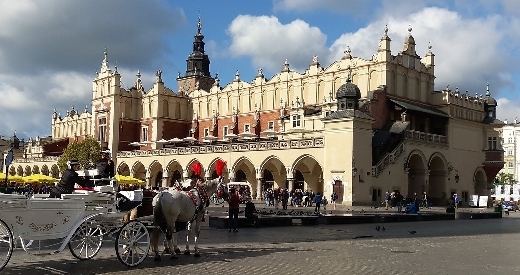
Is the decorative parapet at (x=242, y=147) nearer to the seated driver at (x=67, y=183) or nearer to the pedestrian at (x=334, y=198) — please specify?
the pedestrian at (x=334, y=198)

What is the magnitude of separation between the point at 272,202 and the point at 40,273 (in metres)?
32.6

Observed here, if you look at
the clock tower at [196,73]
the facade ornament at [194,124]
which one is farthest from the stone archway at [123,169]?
the clock tower at [196,73]

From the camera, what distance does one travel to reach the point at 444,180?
2025 inches

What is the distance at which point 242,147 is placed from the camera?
50438mm

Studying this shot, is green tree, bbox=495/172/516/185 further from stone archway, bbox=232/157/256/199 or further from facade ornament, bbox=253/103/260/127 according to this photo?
stone archway, bbox=232/157/256/199

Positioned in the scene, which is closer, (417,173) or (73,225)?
(73,225)

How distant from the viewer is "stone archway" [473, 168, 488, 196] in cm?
5703

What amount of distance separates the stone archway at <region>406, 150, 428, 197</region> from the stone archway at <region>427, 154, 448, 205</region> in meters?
2.14

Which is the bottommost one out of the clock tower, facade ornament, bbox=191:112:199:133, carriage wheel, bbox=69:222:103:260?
carriage wheel, bbox=69:222:103:260

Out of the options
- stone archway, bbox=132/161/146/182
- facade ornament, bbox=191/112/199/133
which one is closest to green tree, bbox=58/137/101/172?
stone archway, bbox=132/161/146/182

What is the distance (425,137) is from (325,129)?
1081cm

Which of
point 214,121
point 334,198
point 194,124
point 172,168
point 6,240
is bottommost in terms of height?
point 334,198

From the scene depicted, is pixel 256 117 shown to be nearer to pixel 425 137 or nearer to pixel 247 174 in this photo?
pixel 247 174

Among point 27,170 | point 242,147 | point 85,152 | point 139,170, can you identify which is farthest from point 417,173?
point 27,170
